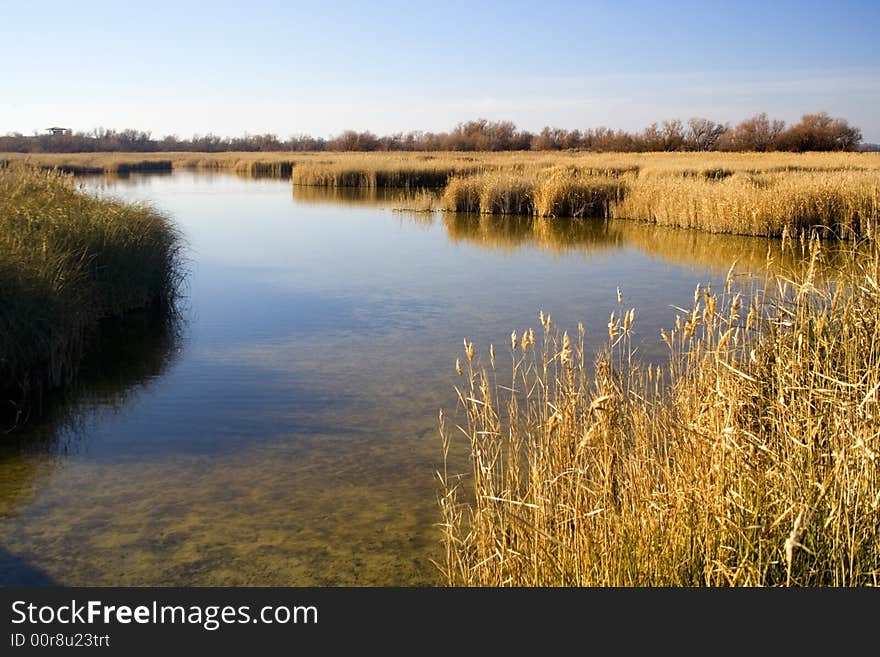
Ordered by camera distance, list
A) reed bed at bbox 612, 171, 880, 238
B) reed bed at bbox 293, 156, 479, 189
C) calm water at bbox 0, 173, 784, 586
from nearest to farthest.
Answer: calm water at bbox 0, 173, 784, 586 < reed bed at bbox 612, 171, 880, 238 < reed bed at bbox 293, 156, 479, 189

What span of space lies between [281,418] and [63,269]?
100 inches

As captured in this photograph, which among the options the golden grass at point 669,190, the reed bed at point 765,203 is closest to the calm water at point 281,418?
the reed bed at point 765,203

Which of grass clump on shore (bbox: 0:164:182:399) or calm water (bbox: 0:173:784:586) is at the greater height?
grass clump on shore (bbox: 0:164:182:399)

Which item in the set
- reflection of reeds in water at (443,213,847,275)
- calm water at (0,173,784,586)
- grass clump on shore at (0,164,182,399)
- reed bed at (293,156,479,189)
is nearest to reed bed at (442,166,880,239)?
reflection of reeds in water at (443,213,847,275)

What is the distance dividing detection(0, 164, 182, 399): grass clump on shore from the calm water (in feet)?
0.97

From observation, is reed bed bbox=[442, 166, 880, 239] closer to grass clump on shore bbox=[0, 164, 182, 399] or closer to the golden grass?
the golden grass

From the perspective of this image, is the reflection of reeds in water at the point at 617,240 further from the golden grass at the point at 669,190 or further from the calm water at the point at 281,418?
the golden grass at the point at 669,190

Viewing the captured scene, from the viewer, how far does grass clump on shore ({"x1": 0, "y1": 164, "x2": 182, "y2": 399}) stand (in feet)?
17.9

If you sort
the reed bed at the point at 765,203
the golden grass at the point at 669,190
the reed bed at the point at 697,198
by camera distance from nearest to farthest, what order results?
the reed bed at the point at 765,203
the reed bed at the point at 697,198
the golden grass at the point at 669,190

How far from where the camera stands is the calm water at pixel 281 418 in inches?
136

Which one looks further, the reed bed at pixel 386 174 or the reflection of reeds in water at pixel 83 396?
the reed bed at pixel 386 174

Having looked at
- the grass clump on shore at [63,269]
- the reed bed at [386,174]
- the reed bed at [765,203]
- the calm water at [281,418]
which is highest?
the reed bed at [386,174]

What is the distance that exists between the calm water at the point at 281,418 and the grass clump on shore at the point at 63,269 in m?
0.30

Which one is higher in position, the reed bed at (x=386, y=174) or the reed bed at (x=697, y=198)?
the reed bed at (x=386, y=174)
